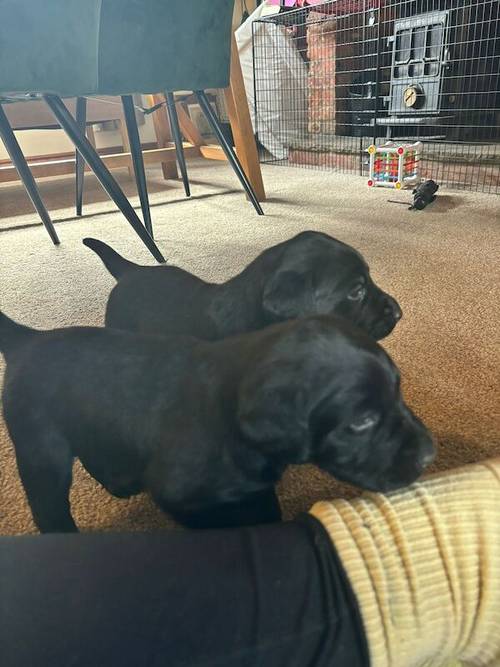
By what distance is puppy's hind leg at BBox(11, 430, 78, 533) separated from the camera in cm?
72

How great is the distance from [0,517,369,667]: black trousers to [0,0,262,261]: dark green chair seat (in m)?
1.31

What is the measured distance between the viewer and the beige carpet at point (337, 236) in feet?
2.74

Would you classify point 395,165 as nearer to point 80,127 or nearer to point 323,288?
point 80,127

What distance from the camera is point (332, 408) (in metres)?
0.61

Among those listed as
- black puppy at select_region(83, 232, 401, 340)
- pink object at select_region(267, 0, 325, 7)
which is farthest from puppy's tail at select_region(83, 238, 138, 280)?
pink object at select_region(267, 0, 325, 7)

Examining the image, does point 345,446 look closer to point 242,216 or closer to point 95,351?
point 95,351

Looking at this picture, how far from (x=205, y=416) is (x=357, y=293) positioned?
44 cm

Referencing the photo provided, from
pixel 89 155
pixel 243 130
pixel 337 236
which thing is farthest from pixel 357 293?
pixel 243 130

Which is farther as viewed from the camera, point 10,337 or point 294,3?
point 294,3

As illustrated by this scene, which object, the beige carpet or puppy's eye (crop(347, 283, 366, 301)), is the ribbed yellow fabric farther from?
puppy's eye (crop(347, 283, 366, 301))

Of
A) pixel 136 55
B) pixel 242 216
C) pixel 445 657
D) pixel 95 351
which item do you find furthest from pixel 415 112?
pixel 445 657

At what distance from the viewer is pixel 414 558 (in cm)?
53

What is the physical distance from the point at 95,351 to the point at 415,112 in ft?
9.55

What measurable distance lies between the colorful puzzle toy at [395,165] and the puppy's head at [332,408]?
2250 mm
